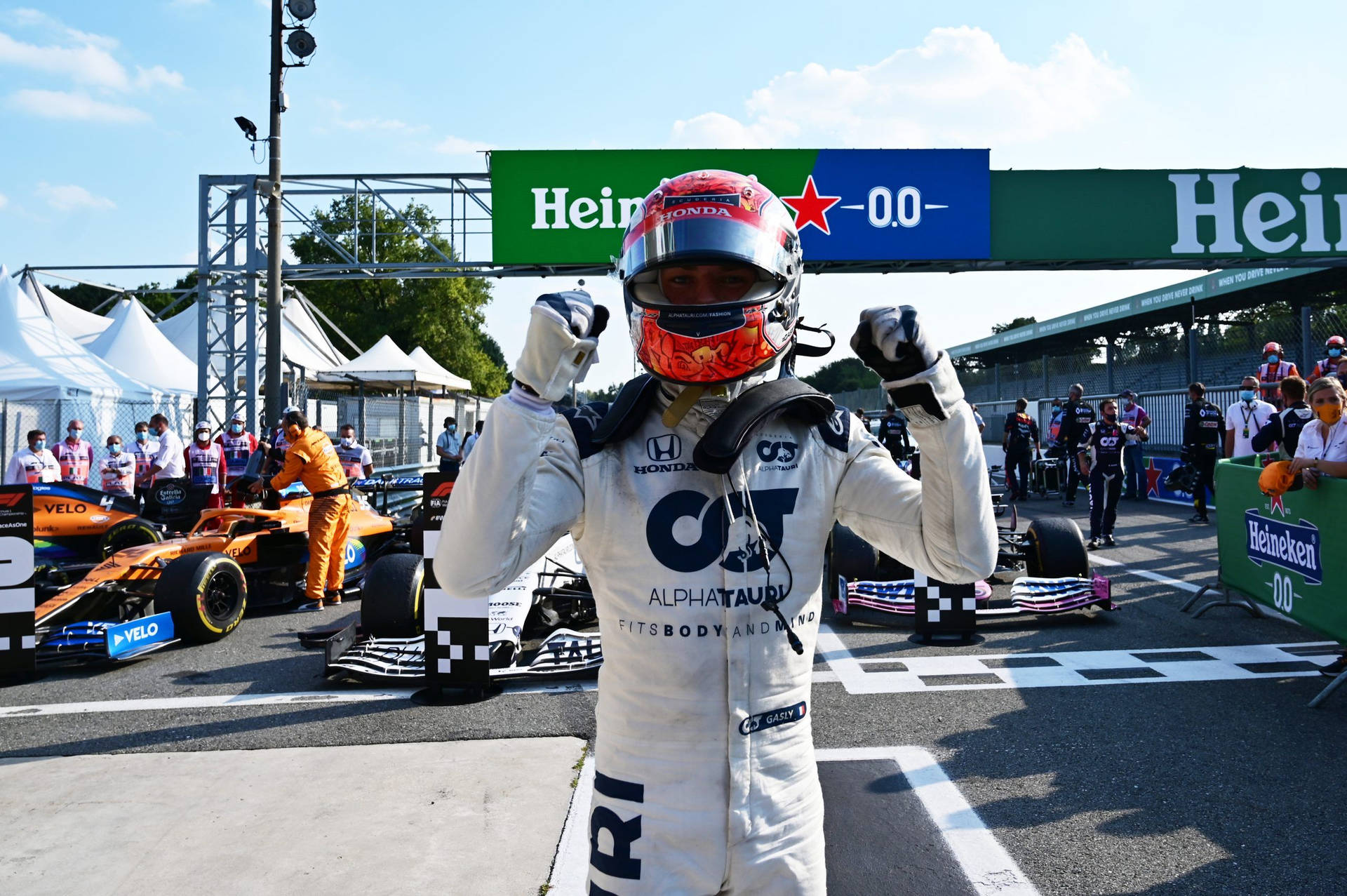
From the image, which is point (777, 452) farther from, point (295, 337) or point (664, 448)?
point (295, 337)

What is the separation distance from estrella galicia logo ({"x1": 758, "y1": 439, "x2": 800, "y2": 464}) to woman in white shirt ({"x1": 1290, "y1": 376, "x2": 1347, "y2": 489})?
4919 mm

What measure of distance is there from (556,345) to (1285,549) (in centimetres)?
590

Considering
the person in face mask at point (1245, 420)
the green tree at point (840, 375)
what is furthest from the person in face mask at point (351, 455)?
the green tree at point (840, 375)

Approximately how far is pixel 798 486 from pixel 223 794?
10.6 feet

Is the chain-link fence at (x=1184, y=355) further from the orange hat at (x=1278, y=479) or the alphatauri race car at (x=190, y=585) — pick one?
the alphatauri race car at (x=190, y=585)

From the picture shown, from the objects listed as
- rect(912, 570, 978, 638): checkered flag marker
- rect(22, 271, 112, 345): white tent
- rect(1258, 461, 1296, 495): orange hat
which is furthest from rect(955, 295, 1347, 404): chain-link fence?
rect(22, 271, 112, 345): white tent

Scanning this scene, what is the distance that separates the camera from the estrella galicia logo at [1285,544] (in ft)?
17.6

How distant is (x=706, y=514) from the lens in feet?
5.65

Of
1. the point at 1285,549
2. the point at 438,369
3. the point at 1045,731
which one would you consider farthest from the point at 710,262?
the point at 438,369

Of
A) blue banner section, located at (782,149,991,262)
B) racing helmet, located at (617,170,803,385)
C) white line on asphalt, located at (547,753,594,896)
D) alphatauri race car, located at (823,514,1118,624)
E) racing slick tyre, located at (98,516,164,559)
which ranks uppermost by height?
blue banner section, located at (782,149,991,262)

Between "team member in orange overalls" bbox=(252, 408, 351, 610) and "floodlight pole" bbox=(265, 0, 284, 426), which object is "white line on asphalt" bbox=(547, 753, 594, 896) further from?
"floodlight pole" bbox=(265, 0, 284, 426)

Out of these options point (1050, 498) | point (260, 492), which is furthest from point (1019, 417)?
point (260, 492)

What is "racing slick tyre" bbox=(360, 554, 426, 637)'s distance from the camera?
616 cm

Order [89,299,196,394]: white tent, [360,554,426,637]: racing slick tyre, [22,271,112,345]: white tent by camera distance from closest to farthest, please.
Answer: [360,554,426,637]: racing slick tyre, [89,299,196,394]: white tent, [22,271,112,345]: white tent
